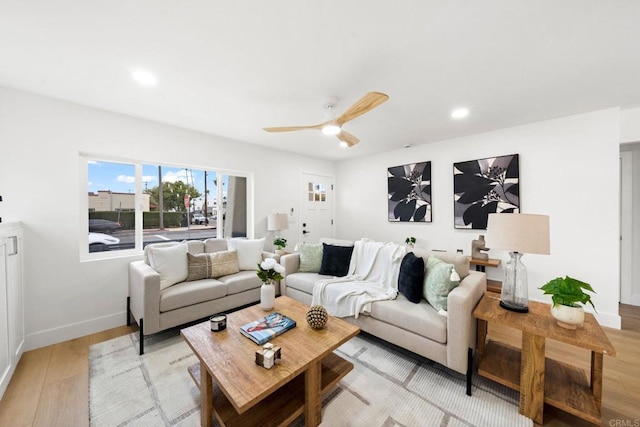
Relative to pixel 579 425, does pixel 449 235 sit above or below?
above

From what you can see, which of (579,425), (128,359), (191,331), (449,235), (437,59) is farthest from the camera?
(449,235)

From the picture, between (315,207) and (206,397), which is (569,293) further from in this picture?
(315,207)

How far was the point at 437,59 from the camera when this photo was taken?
1819 millimetres

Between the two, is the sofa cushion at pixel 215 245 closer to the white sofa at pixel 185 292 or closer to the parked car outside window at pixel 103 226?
the white sofa at pixel 185 292

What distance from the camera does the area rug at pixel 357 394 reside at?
148 cm

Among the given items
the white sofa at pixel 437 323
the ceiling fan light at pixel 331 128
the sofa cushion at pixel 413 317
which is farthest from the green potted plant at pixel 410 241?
the ceiling fan light at pixel 331 128

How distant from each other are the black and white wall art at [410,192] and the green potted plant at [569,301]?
2557mm

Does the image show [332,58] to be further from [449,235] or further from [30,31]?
[449,235]

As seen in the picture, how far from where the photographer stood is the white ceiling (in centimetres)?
138

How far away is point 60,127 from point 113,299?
189 centimetres

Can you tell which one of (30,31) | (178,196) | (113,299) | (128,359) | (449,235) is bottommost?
(128,359)

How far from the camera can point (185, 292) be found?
7.98 feet

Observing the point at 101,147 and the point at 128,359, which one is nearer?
the point at 128,359

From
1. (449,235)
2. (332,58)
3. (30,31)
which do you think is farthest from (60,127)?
(449,235)
